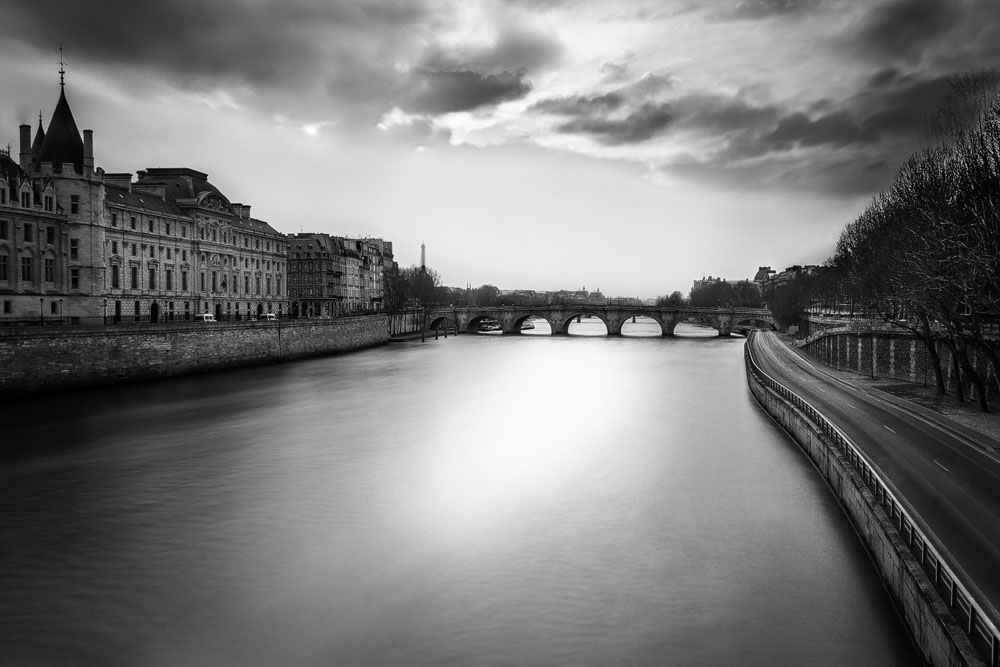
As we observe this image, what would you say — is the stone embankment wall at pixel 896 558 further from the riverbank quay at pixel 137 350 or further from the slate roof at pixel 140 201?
the slate roof at pixel 140 201

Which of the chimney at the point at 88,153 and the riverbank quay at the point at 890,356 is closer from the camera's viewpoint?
the riverbank quay at the point at 890,356

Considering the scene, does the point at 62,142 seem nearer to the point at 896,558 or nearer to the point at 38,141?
the point at 38,141

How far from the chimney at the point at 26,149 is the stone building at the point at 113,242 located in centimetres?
7

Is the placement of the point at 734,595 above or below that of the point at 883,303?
below

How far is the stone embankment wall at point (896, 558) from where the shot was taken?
8.45m

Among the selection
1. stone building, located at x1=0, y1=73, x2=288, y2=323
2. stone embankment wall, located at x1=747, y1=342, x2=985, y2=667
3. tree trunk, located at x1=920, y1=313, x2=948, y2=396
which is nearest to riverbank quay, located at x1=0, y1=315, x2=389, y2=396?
stone building, located at x1=0, y1=73, x2=288, y2=323

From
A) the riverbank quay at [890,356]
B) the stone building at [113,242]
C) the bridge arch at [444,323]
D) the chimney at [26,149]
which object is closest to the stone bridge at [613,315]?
Result: the bridge arch at [444,323]

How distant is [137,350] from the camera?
136ft

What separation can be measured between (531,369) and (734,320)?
54079mm

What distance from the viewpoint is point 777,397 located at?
3033cm

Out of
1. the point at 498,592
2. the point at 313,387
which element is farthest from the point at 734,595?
the point at 313,387

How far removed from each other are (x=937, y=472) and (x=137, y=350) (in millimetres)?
41230

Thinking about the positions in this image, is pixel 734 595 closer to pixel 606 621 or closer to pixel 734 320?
pixel 606 621

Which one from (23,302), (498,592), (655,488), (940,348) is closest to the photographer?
(498,592)
